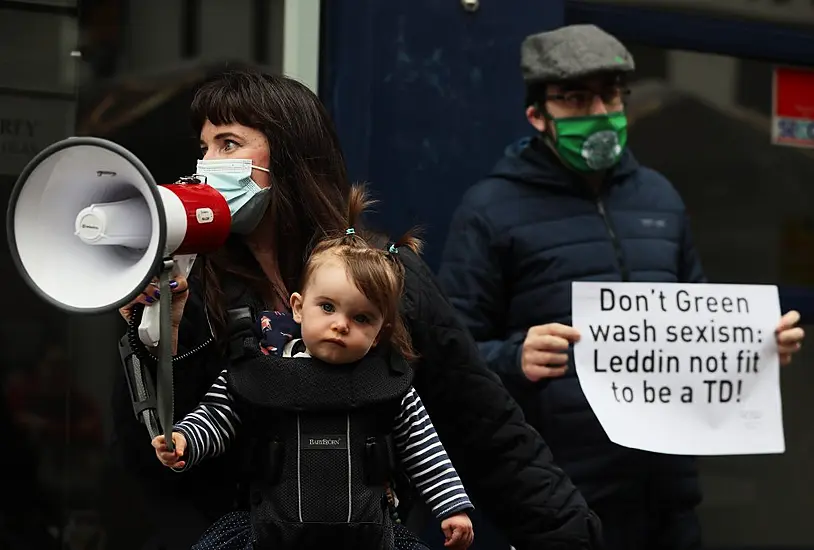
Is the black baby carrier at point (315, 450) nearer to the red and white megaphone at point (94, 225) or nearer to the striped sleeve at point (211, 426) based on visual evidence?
the striped sleeve at point (211, 426)

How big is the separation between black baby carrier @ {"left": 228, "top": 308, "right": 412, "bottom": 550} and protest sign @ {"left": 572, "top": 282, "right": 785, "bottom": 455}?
48.2 inches

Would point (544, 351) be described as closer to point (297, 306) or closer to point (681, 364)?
point (681, 364)

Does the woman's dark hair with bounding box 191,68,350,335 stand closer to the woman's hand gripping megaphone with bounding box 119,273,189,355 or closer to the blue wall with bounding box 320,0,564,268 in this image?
the woman's hand gripping megaphone with bounding box 119,273,189,355

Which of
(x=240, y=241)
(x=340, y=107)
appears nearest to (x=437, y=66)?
(x=340, y=107)

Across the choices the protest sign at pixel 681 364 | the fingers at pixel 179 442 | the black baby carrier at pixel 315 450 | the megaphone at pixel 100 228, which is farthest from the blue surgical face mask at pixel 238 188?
the protest sign at pixel 681 364

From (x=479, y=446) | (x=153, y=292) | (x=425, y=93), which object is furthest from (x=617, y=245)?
(x=153, y=292)

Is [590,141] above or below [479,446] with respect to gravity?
above

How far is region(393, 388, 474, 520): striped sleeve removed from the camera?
9.47 ft

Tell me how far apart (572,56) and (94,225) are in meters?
1.78

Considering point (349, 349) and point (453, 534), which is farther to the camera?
point (453, 534)

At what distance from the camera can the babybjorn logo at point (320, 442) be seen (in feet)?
8.95

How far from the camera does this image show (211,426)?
9.21 feet

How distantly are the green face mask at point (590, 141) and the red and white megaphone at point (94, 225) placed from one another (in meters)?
1.53

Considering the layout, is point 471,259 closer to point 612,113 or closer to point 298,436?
point 612,113
